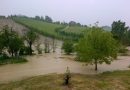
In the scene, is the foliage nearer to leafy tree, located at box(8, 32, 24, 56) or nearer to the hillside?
leafy tree, located at box(8, 32, 24, 56)

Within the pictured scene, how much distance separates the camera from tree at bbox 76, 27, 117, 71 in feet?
141

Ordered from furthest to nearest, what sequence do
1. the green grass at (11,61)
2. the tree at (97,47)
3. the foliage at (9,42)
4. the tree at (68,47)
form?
the tree at (68,47)
the foliage at (9,42)
the green grass at (11,61)
the tree at (97,47)

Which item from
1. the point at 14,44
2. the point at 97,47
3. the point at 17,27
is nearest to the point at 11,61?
the point at 14,44

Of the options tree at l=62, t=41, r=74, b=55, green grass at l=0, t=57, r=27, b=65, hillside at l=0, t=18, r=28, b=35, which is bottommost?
green grass at l=0, t=57, r=27, b=65

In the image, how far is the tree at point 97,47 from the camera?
1697 inches

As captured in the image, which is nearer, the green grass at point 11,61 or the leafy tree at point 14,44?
the green grass at point 11,61

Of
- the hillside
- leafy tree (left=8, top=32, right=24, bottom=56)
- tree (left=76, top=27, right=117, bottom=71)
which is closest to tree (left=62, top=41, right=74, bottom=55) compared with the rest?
leafy tree (left=8, top=32, right=24, bottom=56)

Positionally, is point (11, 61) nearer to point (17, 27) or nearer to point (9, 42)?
point (9, 42)

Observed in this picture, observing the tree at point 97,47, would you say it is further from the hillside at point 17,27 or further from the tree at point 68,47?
the hillside at point 17,27

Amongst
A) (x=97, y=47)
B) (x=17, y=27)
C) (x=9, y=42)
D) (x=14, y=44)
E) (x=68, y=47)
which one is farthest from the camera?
(x=17, y=27)

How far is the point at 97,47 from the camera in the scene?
43.6m

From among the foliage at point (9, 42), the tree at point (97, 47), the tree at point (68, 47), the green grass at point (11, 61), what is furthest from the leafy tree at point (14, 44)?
the tree at point (97, 47)

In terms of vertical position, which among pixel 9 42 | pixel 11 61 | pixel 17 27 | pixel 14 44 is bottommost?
pixel 11 61

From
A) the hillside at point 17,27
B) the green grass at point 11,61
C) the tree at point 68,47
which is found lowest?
the green grass at point 11,61
